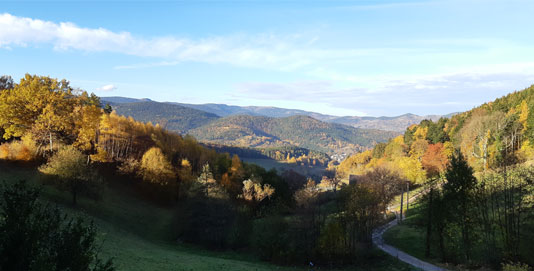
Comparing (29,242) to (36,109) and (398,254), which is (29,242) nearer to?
(398,254)

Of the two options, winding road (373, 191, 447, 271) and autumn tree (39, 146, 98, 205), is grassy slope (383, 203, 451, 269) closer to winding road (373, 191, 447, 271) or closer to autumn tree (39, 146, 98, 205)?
winding road (373, 191, 447, 271)

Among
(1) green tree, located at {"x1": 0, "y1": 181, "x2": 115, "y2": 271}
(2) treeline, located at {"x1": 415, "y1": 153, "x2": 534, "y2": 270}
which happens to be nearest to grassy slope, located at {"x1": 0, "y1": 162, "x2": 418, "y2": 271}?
(2) treeline, located at {"x1": 415, "y1": 153, "x2": 534, "y2": 270}

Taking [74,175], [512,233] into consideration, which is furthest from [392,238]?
[74,175]

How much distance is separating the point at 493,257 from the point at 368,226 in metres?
15.2

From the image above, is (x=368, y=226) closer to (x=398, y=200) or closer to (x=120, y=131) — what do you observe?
(x=398, y=200)

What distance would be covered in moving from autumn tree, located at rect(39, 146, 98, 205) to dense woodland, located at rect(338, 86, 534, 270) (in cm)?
4977

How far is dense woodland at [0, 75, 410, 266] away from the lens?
133 feet

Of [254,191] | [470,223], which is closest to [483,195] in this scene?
[470,223]

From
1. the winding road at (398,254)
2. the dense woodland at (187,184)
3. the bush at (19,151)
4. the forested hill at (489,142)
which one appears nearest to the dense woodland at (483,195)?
the forested hill at (489,142)

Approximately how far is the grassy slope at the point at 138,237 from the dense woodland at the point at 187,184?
7.33ft

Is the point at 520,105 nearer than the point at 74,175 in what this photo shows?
No

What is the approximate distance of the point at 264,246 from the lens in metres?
41.0

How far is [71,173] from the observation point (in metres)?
47.0

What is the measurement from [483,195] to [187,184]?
191 ft
